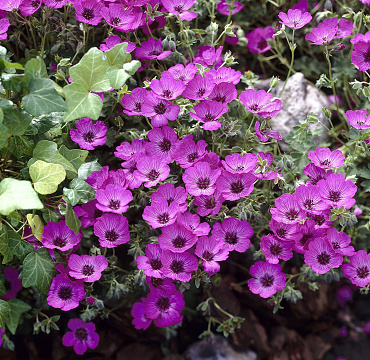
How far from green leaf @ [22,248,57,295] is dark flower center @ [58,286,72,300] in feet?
0.13

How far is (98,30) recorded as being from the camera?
1.70 m

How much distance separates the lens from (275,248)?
1337 mm

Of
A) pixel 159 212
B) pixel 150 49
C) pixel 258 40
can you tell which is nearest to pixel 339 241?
pixel 159 212

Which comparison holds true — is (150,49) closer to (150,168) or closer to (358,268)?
(150,168)

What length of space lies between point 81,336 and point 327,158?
98cm

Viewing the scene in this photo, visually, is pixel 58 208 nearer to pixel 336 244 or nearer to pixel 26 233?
pixel 26 233

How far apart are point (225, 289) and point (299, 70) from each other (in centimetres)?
97

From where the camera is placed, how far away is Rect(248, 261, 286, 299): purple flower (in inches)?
52.9

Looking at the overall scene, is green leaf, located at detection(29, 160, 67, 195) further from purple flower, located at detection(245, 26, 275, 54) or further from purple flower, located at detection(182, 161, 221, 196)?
purple flower, located at detection(245, 26, 275, 54)

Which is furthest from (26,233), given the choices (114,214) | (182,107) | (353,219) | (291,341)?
(291,341)

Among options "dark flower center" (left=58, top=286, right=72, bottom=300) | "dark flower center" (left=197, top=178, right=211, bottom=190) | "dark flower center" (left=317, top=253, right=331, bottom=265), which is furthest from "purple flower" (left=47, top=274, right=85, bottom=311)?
"dark flower center" (left=317, top=253, right=331, bottom=265)

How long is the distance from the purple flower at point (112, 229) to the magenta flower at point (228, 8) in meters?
0.89

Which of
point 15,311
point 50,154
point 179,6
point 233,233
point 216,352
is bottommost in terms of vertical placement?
point 216,352

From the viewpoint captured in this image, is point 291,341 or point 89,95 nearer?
point 89,95
